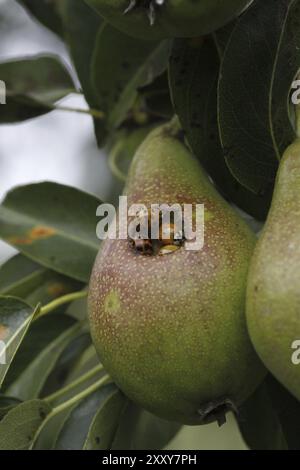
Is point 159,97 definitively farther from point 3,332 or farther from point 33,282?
point 3,332

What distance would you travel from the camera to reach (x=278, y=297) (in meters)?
0.79

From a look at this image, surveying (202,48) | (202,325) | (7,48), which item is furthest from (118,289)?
(7,48)

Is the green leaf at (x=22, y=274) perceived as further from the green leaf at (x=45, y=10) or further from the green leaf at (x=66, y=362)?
the green leaf at (x=45, y=10)

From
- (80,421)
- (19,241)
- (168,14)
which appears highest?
(168,14)

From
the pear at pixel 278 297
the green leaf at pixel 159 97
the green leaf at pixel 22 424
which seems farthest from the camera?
→ the green leaf at pixel 159 97

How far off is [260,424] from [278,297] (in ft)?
1.71

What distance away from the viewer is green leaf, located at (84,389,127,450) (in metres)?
1.08

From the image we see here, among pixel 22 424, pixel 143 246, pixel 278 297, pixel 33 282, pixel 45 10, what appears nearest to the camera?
pixel 278 297

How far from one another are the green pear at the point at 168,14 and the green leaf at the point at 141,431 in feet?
1.74

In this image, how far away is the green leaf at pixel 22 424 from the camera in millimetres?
1023

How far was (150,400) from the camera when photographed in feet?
2.99

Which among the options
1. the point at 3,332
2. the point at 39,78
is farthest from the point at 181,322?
the point at 39,78

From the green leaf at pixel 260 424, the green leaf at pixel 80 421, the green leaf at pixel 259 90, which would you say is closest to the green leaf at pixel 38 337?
the green leaf at pixel 80 421
